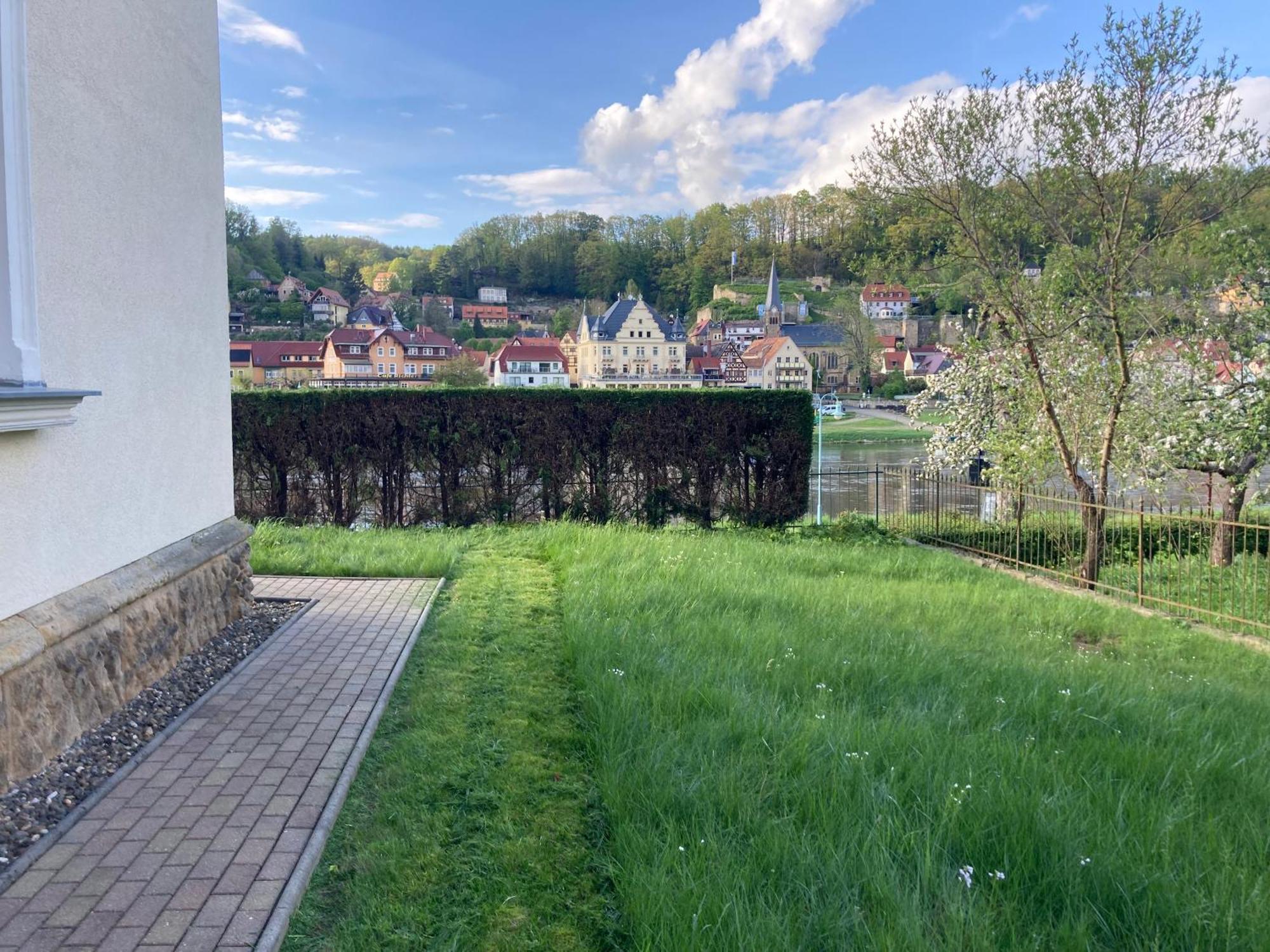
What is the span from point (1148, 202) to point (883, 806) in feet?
32.1

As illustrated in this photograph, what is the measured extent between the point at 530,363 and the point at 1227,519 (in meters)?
39.2

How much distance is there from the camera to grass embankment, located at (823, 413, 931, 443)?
43375 mm

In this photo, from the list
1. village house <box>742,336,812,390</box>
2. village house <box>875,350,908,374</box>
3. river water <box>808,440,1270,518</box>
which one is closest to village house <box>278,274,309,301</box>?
river water <box>808,440,1270,518</box>

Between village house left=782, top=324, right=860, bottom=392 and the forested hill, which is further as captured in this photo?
village house left=782, top=324, right=860, bottom=392

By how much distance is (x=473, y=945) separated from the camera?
2.56 meters

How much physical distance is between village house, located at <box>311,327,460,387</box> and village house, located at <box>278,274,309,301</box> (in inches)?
181

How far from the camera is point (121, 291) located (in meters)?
4.49

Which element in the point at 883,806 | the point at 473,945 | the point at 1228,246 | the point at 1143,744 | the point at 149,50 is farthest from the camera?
the point at 1228,246

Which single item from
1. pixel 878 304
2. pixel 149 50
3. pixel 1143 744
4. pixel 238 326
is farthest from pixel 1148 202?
pixel 878 304

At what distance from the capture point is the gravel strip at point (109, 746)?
3238 mm

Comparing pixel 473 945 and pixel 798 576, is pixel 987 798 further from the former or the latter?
pixel 798 576

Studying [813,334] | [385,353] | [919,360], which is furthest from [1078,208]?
[813,334]

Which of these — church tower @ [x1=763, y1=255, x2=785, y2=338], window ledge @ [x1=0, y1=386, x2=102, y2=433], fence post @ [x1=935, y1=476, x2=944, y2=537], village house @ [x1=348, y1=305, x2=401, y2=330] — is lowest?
fence post @ [x1=935, y1=476, x2=944, y2=537]

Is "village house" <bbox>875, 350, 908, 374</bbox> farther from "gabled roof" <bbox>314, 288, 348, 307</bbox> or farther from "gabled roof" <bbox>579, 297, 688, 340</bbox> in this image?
"gabled roof" <bbox>314, 288, 348, 307</bbox>
